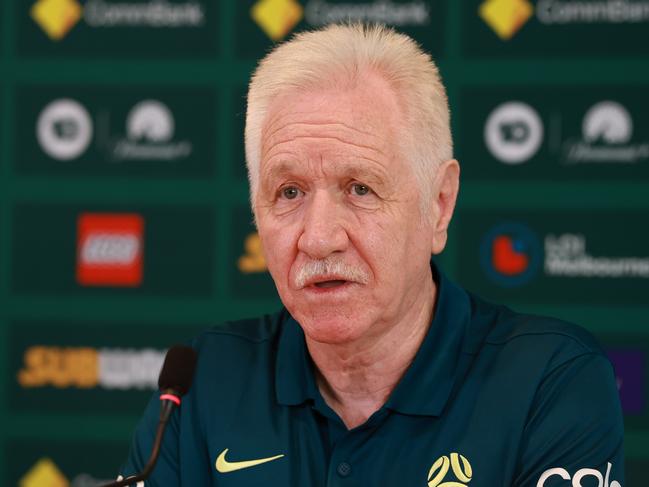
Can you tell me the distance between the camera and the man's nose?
1485 mm

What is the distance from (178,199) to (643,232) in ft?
4.74

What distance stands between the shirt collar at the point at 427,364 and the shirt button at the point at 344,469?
112 millimetres

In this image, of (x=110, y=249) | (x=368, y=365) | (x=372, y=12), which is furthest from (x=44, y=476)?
(x=368, y=365)

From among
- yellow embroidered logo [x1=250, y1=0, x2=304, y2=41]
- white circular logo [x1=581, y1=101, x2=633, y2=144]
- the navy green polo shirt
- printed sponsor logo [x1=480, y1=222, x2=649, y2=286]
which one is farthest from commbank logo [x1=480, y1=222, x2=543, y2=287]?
the navy green polo shirt

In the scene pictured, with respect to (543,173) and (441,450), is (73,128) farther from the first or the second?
(441,450)

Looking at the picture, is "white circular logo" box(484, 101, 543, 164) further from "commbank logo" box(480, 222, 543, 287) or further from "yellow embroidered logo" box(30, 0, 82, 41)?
"yellow embroidered logo" box(30, 0, 82, 41)

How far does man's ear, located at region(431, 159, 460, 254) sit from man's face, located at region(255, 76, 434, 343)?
0.08 meters

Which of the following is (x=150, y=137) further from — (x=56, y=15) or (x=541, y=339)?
(x=541, y=339)

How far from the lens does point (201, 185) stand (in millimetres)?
3225

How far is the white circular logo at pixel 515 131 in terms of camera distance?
3.09 m

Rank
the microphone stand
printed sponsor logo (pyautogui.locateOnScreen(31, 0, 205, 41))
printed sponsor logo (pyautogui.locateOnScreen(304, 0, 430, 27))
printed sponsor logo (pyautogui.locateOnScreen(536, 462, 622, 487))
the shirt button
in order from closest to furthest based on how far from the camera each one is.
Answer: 1. the microphone stand
2. printed sponsor logo (pyautogui.locateOnScreen(536, 462, 622, 487))
3. the shirt button
4. printed sponsor logo (pyautogui.locateOnScreen(304, 0, 430, 27))
5. printed sponsor logo (pyautogui.locateOnScreen(31, 0, 205, 41))

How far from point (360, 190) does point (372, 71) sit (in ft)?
0.61

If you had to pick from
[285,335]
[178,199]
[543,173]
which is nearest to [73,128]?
[178,199]

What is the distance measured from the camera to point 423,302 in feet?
5.62
